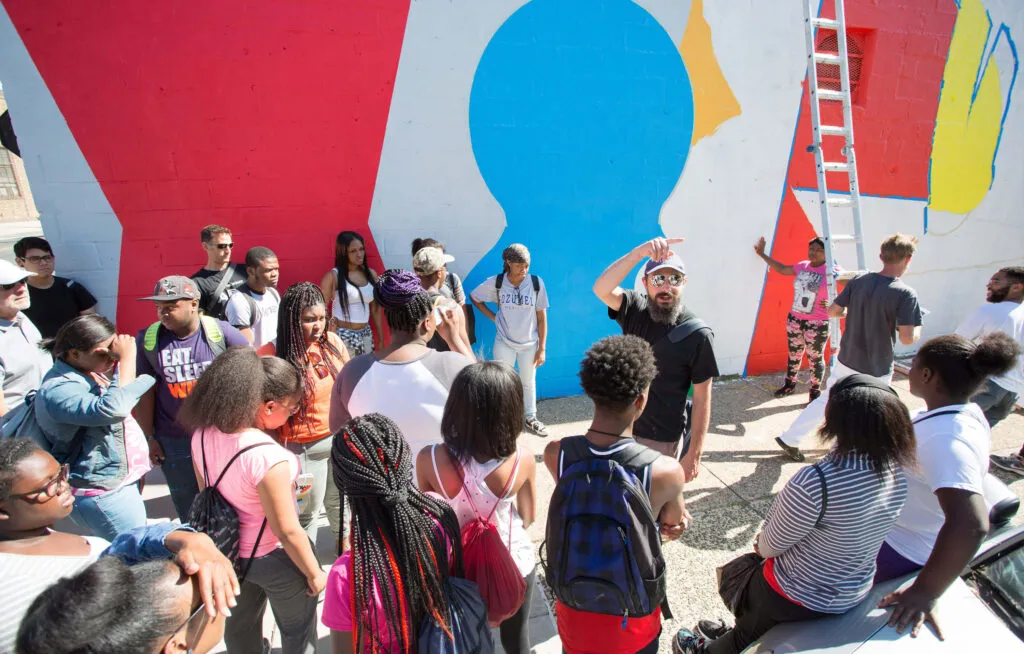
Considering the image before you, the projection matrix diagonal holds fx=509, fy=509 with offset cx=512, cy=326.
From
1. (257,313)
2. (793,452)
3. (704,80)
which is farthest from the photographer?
(704,80)

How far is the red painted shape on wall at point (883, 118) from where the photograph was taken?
5191mm

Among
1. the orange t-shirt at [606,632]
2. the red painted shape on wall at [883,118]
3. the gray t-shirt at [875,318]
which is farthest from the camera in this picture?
the red painted shape on wall at [883,118]

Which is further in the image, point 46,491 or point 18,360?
point 18,360

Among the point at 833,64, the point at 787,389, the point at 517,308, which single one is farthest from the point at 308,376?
the point at 833,64

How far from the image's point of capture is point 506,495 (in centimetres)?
176

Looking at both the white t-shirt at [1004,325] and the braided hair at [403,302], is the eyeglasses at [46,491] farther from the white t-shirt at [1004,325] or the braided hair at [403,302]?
the white t-shirt at [1004,325]

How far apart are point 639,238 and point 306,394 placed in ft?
11.9

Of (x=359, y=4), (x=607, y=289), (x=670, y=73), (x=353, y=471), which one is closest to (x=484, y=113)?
(x=359, y=4)

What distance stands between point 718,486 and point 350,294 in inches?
126

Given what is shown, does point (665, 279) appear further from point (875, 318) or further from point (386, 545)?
point (875, 318)

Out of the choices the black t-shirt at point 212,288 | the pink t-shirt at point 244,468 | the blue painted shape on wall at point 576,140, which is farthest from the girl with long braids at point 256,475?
the blue painted shape on wall at point 576,140

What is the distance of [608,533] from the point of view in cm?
157

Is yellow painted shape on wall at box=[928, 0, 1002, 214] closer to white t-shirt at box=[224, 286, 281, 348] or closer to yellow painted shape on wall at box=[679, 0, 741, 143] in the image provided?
yellow painted shape on wall at box=[679, 0, 741, 143]

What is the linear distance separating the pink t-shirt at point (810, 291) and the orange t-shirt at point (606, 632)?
4249mm
